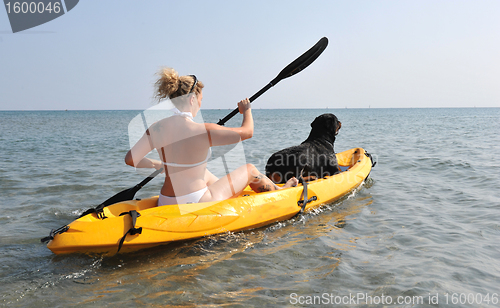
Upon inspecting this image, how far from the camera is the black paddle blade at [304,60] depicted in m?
5.11

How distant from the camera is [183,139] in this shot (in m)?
3.13

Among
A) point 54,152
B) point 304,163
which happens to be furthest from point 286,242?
point 54,152

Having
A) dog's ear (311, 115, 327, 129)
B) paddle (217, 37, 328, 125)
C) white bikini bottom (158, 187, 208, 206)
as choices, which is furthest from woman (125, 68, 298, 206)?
dog's ear (311, 115, 327, 129)

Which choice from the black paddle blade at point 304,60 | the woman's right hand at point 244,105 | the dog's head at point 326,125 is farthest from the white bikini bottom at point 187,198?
the dog's head at point 326,125

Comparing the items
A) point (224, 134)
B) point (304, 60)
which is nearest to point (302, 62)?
point (304, 60)

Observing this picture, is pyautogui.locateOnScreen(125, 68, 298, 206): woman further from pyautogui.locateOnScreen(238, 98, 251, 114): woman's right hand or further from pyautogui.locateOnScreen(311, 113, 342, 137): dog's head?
pyautogui.locateOnScreen(311, 113, 342, 137): dog's head

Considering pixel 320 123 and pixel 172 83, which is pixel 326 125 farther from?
pixel 172 83

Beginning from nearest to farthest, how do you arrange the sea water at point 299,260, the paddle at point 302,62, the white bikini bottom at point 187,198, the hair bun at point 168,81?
1. the sea water at point 299,260
2. the hair bun at point 168,81
3. the white bikini bottom at point 187,198
4. the paddle at point 302,62

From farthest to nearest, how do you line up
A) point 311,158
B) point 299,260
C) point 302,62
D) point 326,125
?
point 326,125 → point 311,158 → point 302,62 → point 299,260

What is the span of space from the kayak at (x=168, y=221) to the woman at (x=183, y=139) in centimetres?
18

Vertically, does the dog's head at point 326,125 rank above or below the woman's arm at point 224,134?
below

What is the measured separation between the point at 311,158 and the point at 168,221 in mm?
2728

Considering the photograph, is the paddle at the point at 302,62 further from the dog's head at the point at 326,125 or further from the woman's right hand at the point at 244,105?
the woman's right hand at the point at 244,105

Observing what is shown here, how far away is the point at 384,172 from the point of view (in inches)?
299
